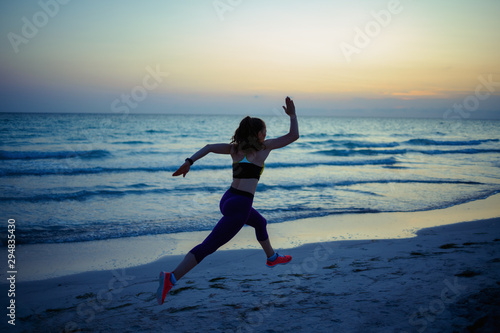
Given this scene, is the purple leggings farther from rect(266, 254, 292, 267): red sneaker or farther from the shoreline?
the shoreline

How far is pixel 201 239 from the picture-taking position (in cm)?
702

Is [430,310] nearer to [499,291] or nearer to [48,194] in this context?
[499,291]

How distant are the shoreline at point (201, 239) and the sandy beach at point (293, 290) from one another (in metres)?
0.06

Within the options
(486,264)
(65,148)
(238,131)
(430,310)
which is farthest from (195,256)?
(65,148)

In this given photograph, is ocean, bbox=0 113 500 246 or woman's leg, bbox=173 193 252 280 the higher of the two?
woman's leg, bbox=173 193 252 280

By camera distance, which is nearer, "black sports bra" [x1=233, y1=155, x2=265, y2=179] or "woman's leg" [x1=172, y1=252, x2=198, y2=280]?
"woman's leg" [x1=172, y1=252, x2=198, y2=280]

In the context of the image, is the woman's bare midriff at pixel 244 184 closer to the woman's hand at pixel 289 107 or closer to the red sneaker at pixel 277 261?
the woman's hand at pixel 289 107

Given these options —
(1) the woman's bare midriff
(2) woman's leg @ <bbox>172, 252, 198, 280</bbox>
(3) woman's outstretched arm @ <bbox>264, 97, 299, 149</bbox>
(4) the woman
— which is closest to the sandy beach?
(2) woman's leg @ <bbox>172, 252, 198, 280</bbox>

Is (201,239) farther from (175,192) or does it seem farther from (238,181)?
(175,192)

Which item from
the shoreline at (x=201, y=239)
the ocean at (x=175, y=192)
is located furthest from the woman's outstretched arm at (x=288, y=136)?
the ocean at (x=175, y=192)

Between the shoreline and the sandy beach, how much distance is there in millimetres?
62

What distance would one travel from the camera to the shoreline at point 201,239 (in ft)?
18.2

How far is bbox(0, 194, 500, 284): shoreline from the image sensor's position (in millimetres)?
5547

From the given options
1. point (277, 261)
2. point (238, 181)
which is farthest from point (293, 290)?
point (238, 181)
